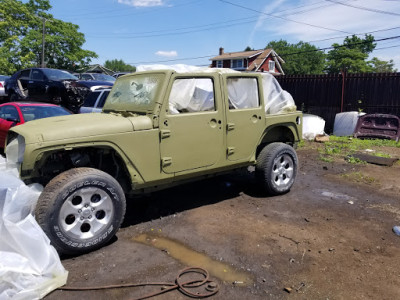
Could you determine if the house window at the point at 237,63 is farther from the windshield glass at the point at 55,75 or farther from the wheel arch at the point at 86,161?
the wheel arch at the point at 86,161

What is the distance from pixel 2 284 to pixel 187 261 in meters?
1.62

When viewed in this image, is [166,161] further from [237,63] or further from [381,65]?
[381,65]

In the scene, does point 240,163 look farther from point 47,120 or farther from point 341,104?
point 341,104

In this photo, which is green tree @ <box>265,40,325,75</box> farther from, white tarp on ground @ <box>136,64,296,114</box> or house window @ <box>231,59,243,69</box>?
white tarp on ground @ <box>136,64,296,114</box>

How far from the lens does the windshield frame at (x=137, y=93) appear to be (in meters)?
4.05

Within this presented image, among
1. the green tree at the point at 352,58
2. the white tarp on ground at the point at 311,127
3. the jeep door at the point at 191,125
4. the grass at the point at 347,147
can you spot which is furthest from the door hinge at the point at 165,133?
the green tree at the point at 352,58

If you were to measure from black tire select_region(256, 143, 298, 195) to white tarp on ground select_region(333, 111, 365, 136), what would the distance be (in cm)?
707

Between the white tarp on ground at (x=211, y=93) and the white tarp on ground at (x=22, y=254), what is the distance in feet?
6.43

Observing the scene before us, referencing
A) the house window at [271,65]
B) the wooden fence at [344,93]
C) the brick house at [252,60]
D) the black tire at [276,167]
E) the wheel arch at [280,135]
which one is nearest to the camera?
the black tire at [276,167]

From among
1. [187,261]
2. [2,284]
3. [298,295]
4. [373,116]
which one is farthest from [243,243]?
[373,116]

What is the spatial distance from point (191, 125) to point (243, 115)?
94 centimetres

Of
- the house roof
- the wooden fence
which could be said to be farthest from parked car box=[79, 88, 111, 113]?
the house roof

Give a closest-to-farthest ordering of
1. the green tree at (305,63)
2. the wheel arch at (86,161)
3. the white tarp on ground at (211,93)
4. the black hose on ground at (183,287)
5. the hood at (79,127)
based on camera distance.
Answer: the black hose on ground at (183,287), the hood at (79,127), the wheel arch at (86,161), the white tarp on ground at (211,93), the green tree at (305,63)

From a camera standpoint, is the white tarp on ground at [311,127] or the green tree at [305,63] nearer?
the white tarp on ground at [311,127]
